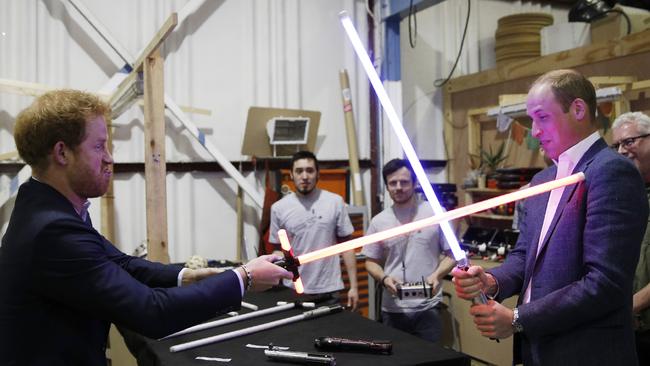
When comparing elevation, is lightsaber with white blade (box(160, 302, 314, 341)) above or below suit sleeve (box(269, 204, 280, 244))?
below

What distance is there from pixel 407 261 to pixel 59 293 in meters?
2.37

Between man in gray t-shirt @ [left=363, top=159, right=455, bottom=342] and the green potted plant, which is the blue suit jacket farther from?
the green potted plant

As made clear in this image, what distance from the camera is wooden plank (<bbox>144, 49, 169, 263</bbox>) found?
3152mm

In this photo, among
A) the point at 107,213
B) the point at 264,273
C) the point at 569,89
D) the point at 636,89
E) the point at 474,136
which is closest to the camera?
the point at 569,89

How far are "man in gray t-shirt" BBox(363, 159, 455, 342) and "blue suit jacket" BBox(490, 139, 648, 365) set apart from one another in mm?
1683

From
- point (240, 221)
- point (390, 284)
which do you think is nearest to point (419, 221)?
point (390, 284)

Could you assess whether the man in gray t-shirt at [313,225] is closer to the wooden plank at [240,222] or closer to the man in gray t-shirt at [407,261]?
the man in gray t-shirt at [407,261]

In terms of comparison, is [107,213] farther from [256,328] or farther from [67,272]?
[67,272]

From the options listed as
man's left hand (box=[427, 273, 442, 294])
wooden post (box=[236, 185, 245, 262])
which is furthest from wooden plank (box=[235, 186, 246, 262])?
man's left hand (box=[427, 273, 442, 294])

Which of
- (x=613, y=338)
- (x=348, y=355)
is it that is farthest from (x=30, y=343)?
(x=613, y=338)

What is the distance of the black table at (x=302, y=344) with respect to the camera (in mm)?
1868

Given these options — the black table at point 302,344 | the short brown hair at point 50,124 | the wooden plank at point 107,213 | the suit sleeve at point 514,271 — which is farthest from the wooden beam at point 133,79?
the suit sleeve at point 514,271

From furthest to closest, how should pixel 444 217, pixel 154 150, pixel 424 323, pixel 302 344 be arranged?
1. pixel 424 323
2. pixel 154 150
3. pixel 302 344
4. pixel 444 217

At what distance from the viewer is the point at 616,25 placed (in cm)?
465
